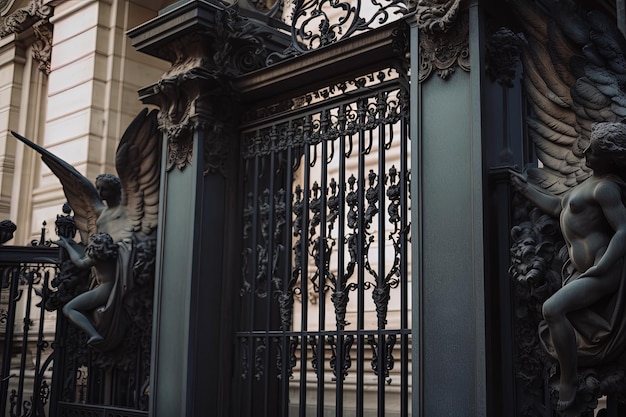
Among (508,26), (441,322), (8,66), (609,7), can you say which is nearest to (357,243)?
(441,322)

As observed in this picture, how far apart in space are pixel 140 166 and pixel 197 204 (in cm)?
108

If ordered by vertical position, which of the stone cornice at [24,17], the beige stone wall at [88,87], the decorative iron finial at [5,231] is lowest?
the decorative iron finial at [5,231]

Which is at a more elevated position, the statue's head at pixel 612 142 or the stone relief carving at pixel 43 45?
the stone relief carving at pixel 43 45

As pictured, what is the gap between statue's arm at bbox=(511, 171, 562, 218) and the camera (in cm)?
449

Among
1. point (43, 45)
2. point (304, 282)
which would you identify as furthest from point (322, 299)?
point (43, 45)

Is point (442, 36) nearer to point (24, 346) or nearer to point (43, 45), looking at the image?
point (24, 346)

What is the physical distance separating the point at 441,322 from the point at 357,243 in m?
1.06

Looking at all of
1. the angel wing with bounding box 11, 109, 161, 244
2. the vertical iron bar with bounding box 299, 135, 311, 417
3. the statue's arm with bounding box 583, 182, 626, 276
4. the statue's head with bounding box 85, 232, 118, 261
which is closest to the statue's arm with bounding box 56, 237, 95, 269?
the statue's head with bounding box 85, 232, 118, 261

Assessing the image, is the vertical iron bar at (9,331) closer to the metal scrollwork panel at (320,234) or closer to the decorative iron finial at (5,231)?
the decorative iron finial at (5,231)

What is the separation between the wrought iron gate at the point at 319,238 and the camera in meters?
5.52

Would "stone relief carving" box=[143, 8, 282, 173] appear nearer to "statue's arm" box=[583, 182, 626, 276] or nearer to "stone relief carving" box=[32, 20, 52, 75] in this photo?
"statue's arm" box=[583, 182, 626, 276]

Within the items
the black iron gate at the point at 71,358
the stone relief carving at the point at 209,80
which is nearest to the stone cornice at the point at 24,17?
the black iron gate at the point at 71,358

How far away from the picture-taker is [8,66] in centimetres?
1609

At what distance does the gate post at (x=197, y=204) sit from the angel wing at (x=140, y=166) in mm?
387
